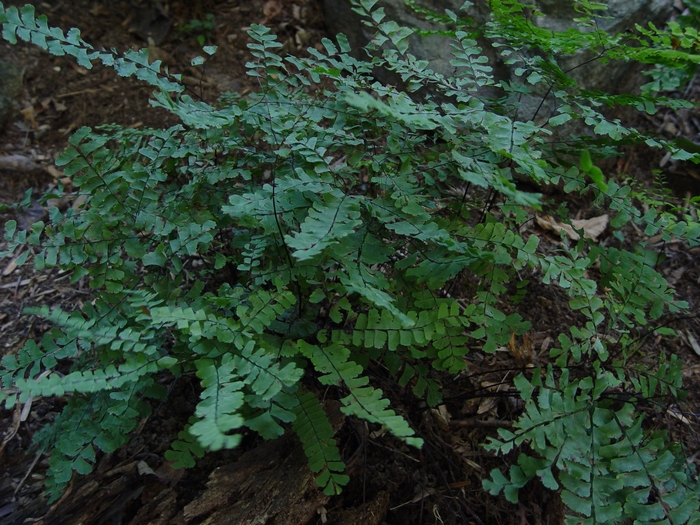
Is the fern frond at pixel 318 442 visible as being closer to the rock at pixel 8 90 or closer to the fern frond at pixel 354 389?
the fern frond at pixel 354 389

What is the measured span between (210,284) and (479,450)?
55.2 inches

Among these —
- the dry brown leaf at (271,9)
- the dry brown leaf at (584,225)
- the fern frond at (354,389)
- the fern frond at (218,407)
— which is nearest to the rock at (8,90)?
the dry brown leaf at (271,9)

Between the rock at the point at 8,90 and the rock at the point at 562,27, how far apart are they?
2.45 metres

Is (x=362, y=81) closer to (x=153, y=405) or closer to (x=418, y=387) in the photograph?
(x=418, y=387)

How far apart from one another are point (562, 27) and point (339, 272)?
240cm

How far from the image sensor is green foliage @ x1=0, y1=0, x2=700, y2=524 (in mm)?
1618

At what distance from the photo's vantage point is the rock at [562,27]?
10.5 feet

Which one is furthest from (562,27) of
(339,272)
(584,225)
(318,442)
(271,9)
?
(318,442)

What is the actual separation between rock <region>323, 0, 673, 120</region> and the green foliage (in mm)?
1241

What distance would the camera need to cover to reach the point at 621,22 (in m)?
3.22

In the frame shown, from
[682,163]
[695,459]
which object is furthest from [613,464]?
[682,163]

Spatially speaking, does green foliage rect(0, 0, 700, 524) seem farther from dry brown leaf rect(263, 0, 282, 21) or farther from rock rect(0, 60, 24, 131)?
dry brown leaf rect(263, 0, 282, 21)

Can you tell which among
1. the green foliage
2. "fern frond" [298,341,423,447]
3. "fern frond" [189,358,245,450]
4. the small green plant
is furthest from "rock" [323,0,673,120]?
"fern frond" [189,358,245,450]

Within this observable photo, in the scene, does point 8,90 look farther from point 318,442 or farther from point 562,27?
point 562,27
